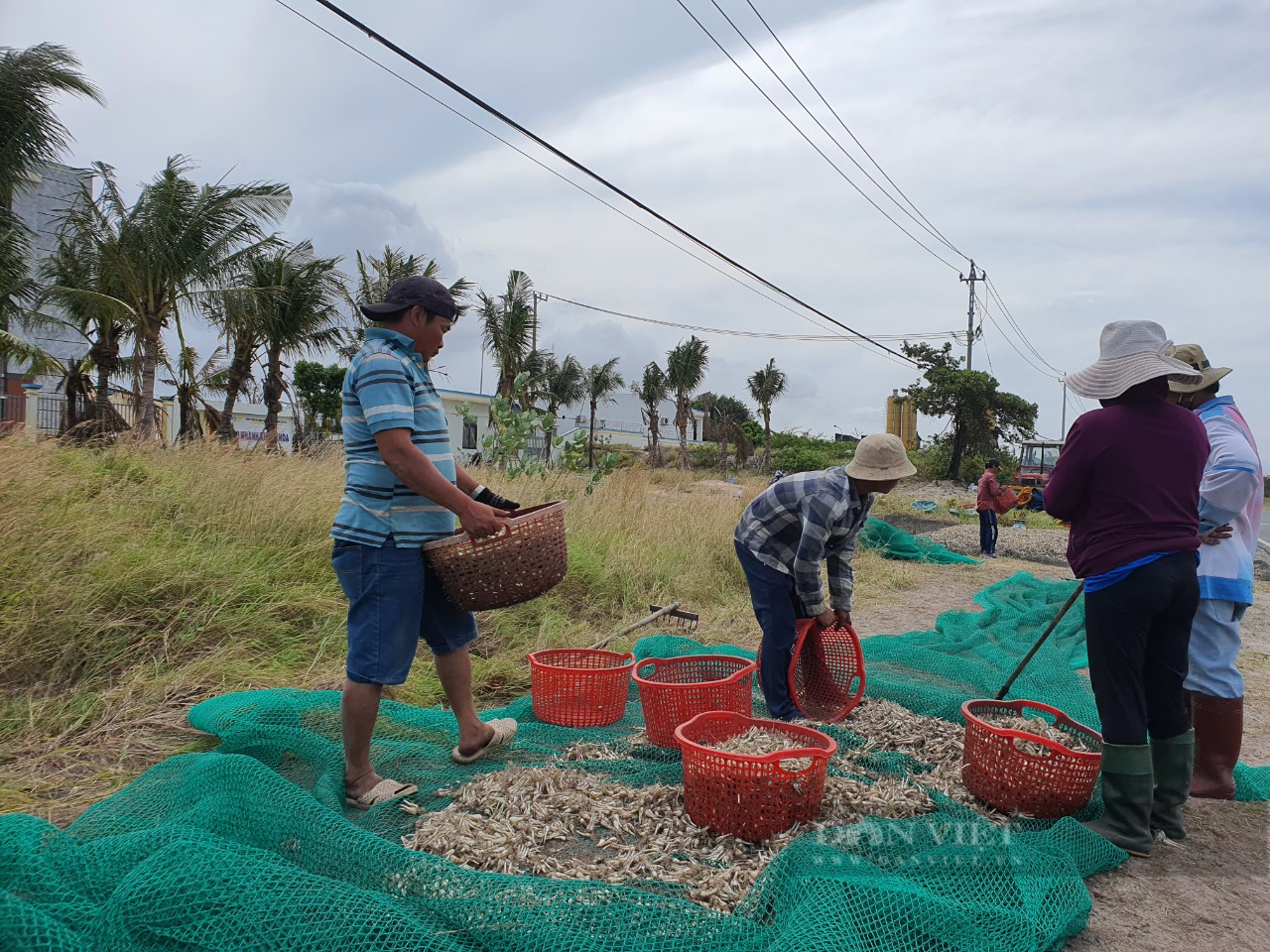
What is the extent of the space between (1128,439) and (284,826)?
9.56 feet

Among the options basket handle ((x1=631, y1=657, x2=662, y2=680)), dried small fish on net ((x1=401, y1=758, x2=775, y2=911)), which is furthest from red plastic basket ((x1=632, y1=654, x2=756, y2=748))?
dried small fish on net ((x1=401, y1=758, x2=775, y2=911))

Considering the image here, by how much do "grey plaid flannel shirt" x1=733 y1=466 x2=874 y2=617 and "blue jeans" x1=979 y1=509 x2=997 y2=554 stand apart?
10.0m

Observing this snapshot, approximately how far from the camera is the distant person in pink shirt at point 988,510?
41.9 ft

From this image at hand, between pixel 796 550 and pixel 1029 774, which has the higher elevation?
pixel 796 550

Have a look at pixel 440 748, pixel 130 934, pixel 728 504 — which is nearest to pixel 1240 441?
pixel 440 748

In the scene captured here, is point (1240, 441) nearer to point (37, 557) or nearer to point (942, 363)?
point (37, 557)

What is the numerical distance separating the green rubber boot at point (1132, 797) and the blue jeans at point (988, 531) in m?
10.7

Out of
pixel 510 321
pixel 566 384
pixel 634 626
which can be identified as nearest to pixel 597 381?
pixel 566 384

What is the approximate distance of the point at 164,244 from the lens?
42.5 feet

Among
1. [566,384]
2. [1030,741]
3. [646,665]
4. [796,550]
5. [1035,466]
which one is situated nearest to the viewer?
[1030,741]

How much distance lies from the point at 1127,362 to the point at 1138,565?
70 centimetres

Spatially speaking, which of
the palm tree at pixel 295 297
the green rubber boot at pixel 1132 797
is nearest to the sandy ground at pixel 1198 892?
the green rubber boot at pixel 1132 797

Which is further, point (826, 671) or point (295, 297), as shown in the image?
point (295, 297)

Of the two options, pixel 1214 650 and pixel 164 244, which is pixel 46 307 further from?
pixel 1214 650
